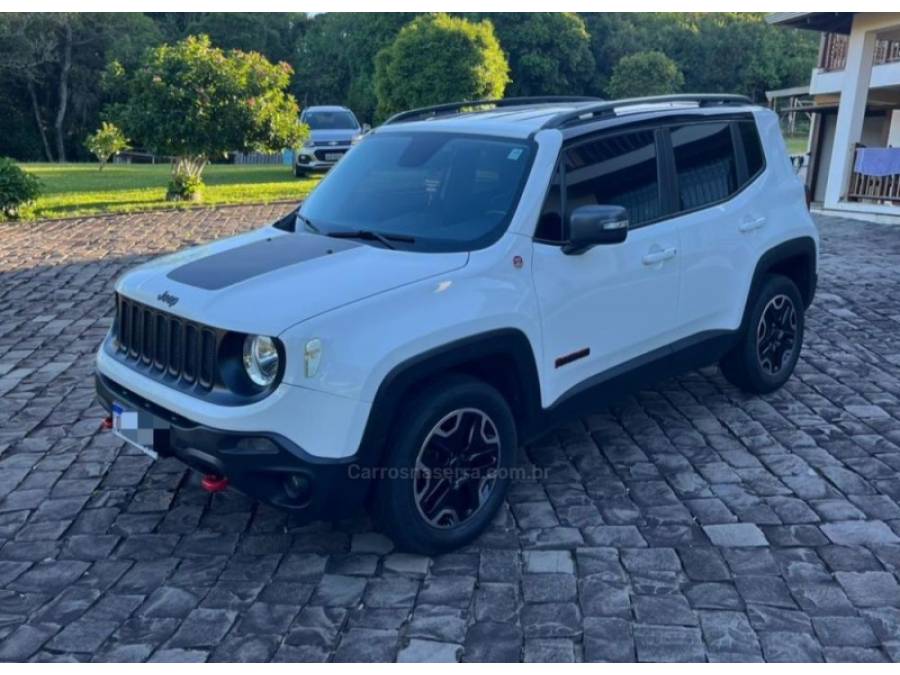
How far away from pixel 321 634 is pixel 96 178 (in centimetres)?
2131

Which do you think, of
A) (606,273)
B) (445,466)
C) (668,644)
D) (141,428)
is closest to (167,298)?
(141,428)

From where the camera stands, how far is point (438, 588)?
11.6 feet

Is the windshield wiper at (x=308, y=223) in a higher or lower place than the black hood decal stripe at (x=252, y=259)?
higher

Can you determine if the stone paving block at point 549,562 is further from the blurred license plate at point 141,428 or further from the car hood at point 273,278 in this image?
the blurred license plate at point 141,428

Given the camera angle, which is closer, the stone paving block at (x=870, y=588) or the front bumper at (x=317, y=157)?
the stone paving block at (x=870, y=588)

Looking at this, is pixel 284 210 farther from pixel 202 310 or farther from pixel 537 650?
pixel 537 650

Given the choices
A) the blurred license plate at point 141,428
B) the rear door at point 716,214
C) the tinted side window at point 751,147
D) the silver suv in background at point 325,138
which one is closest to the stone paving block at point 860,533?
the rear door at point 716,214

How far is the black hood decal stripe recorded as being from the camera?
3.69 m

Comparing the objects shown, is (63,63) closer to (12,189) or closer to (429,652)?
(12,189)

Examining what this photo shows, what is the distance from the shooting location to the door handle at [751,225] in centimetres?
A: 510

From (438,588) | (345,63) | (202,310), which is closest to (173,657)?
(438,588)

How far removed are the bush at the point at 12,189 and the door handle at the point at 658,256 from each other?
1180cm

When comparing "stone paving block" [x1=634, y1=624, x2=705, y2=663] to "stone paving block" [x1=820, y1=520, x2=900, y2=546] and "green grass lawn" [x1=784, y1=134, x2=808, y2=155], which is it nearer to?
"stone paving block" [x1=820, y1=520, x2=900, y2=546]

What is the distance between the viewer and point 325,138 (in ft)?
71.0
